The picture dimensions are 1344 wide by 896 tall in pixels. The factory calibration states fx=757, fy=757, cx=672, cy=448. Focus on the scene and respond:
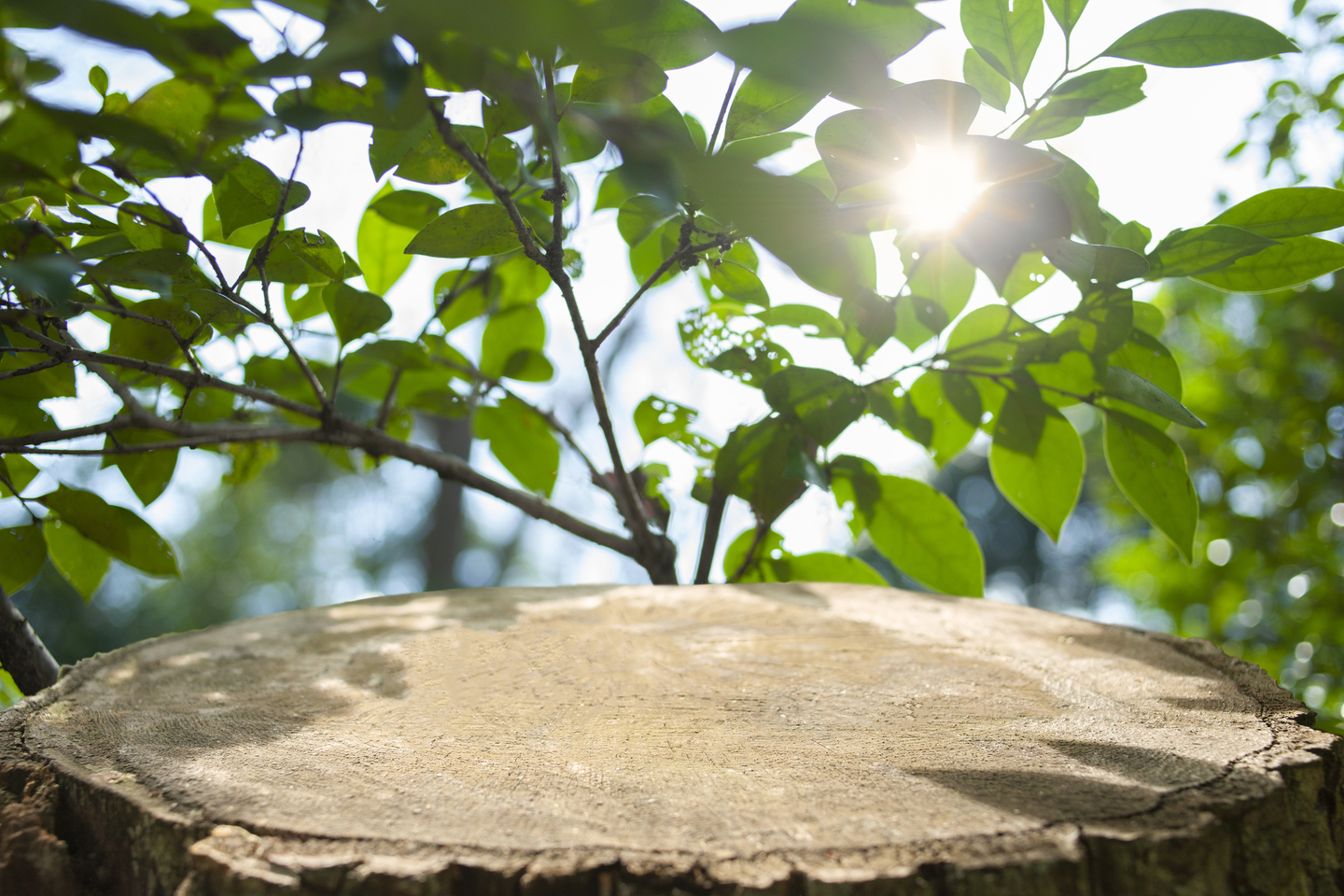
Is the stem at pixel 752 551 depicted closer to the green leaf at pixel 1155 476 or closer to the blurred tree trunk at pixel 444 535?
the green leaf at pixel 1155 476

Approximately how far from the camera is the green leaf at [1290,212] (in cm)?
59

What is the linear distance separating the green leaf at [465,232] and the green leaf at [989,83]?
383 millimetres

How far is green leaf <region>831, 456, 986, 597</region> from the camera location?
32.6 inches

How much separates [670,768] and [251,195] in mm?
455

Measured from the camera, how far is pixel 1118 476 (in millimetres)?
704

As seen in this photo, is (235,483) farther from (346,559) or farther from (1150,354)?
(346,559)

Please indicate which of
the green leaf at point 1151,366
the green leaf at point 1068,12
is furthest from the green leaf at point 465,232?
the green leaf at point 1151,366

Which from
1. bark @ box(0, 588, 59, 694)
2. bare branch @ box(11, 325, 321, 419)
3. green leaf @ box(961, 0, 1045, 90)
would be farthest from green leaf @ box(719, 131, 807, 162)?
bark @ box(0, 588, 59, 694)

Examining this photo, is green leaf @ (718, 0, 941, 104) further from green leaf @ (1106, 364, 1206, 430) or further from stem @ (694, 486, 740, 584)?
stem @ (694, 486, 740, 584)

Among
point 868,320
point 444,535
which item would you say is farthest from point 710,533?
point 444,535

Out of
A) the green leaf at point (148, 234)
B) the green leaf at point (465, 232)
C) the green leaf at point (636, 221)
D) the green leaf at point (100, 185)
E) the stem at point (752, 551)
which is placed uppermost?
the green leaf at point (100, 185)

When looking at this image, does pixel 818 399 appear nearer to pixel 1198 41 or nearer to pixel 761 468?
pixel 761 468

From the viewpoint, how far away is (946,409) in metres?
0.87

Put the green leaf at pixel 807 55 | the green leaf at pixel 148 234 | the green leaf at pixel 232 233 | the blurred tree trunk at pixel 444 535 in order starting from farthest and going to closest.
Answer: the blurred tree trunk at pixel 444 535 < the green leaf at pixel 232 233 < the green leaf at pixel 148 234 < the green leaf at pixel 807 55
